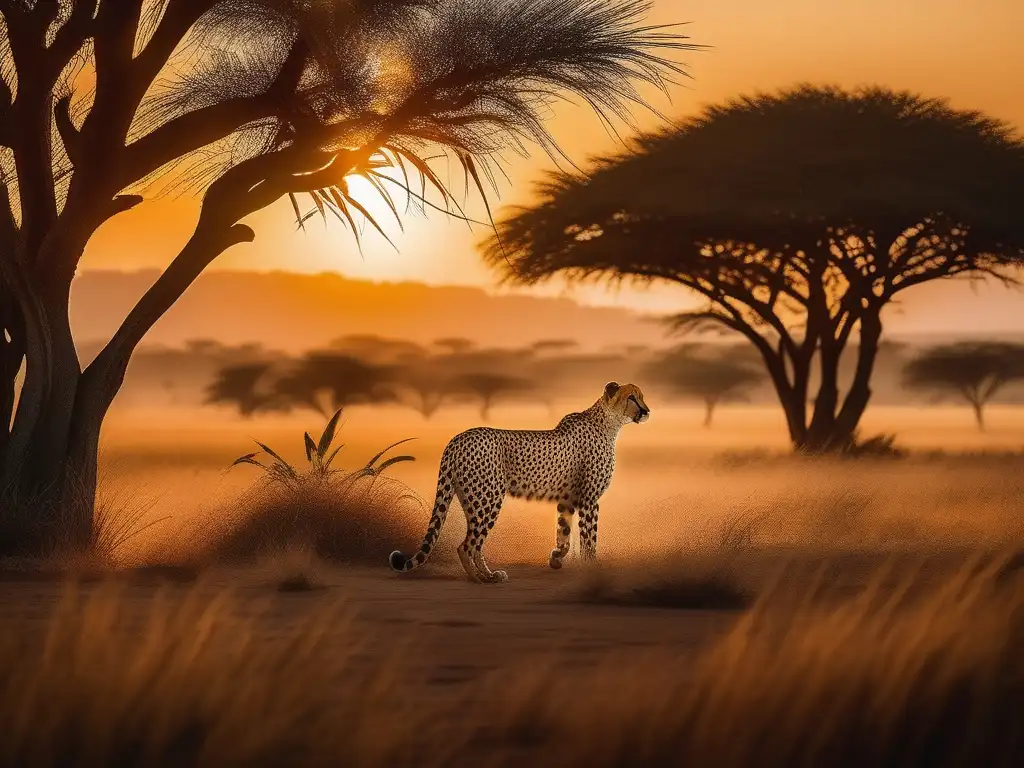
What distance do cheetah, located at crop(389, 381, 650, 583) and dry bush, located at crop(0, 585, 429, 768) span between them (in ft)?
14.9

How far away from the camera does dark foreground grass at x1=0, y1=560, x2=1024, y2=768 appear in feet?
17.3

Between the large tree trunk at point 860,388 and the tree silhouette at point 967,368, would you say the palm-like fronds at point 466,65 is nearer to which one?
the large tree trunk at point 860,388

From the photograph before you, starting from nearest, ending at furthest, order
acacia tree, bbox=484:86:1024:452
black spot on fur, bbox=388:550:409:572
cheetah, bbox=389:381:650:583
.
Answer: black spot on fur, bbox=388:550:409:572 < cheetah, bbox=389:381:650:583 < acacia tree, bbox=484:86:1024:452

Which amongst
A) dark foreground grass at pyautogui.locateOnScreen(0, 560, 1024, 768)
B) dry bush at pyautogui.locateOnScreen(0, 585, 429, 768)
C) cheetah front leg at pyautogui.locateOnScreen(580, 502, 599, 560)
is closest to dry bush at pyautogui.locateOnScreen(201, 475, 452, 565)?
cheetah front leg at pyautogui.locateOnScreen(580, 502, 599, 560)

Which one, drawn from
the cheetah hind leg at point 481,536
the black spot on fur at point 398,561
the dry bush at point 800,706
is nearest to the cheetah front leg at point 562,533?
the cheetah hind leg at point 481,536

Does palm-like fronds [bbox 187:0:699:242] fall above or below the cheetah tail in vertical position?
above

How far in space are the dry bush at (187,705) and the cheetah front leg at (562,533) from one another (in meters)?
5.33

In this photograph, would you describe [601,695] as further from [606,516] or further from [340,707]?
[606,516]

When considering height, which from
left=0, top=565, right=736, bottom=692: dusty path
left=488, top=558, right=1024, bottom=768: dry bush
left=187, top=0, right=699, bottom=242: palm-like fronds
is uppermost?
left=187, top=0, right=699, bottom=242: palm-like fronds

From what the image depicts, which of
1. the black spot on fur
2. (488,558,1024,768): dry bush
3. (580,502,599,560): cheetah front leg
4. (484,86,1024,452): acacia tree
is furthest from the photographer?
(484,86,1024,452): acacia tree

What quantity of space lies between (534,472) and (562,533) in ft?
2.47

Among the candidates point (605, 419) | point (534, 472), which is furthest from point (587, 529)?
point (605, 419)

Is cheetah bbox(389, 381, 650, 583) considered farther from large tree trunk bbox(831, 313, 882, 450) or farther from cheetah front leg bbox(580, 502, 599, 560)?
large tree trunk bbox(831, 313, 882, 450)

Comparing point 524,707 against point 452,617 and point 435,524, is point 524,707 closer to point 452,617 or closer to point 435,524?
point 452,617
